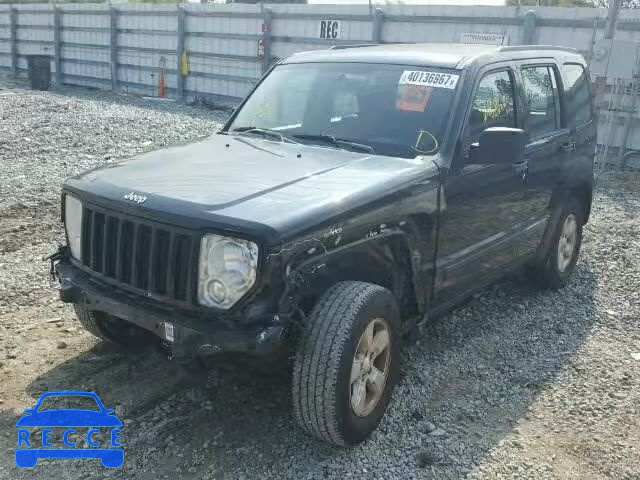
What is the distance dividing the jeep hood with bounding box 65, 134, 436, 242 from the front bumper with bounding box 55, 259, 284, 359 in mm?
412

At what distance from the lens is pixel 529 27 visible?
11.9m

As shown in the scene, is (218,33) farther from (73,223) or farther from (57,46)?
(73,223)

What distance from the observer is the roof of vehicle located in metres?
4.25

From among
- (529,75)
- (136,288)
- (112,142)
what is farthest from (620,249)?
(112,142)

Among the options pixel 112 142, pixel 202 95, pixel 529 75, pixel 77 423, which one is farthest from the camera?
pixel 202 95

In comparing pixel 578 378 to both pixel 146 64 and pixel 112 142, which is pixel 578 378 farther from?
pixel 146 64

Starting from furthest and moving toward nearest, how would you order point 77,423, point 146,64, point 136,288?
point 146,64
point 77,423
point 136,288

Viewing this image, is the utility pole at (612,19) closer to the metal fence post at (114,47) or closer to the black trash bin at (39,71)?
the metal fence post at (114,47)

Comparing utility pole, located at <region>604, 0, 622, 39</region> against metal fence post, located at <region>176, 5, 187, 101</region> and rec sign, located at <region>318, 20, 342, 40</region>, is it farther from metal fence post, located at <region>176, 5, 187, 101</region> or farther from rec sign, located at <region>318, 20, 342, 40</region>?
metal fence post, located at <region>176, 5, 187, 101</region>

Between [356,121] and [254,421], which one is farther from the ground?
[356,121]

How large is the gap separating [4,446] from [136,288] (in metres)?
1.01

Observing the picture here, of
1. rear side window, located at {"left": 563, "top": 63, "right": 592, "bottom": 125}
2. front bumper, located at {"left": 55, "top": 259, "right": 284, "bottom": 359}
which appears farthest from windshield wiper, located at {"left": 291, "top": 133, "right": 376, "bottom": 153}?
rear side window, located at {"left": 563, "top": 63, "right": 592, "bottom": 125}

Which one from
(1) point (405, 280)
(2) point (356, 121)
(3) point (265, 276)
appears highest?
(2) point (356, 121)

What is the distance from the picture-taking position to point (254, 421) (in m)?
3.53
